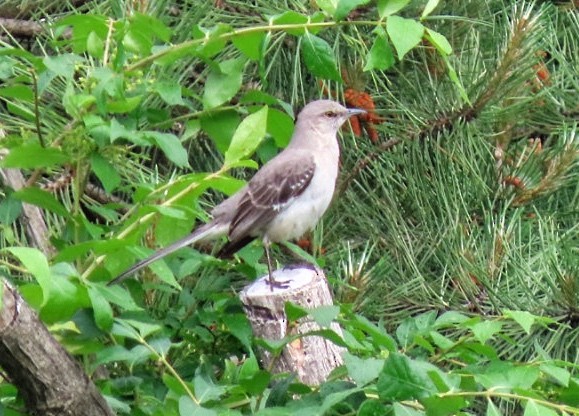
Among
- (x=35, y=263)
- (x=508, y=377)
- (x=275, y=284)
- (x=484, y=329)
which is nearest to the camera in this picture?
(x=35, y=263)

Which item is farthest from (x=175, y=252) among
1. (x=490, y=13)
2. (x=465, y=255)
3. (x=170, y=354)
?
(x=490, y=13)

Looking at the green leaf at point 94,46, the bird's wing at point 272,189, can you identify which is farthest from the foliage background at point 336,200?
the bird's wing at point 272,189

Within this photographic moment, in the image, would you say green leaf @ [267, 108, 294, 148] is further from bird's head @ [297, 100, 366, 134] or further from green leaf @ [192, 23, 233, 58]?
bird's head @ [297, 100, 366, 134]

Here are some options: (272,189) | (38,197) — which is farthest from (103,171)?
(272,189)

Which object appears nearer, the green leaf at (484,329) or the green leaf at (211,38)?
the green leaf at (484,329)

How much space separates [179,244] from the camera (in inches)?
120

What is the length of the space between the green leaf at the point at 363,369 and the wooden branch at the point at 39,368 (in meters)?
0.47

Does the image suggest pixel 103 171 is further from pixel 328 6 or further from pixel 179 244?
pixel 328 6

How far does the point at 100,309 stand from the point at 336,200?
6.99ft

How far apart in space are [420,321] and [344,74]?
1.73m

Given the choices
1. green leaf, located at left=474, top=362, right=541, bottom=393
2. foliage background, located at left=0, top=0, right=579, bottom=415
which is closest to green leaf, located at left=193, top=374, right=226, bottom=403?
foliage background, located at left=0, top=0, right=579, bottom=415

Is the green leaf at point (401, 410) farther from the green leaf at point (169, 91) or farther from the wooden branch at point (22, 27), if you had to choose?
the wooden branch at point (22, 27)

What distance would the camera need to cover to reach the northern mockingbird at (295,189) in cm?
393

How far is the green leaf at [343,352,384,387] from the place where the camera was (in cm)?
214
